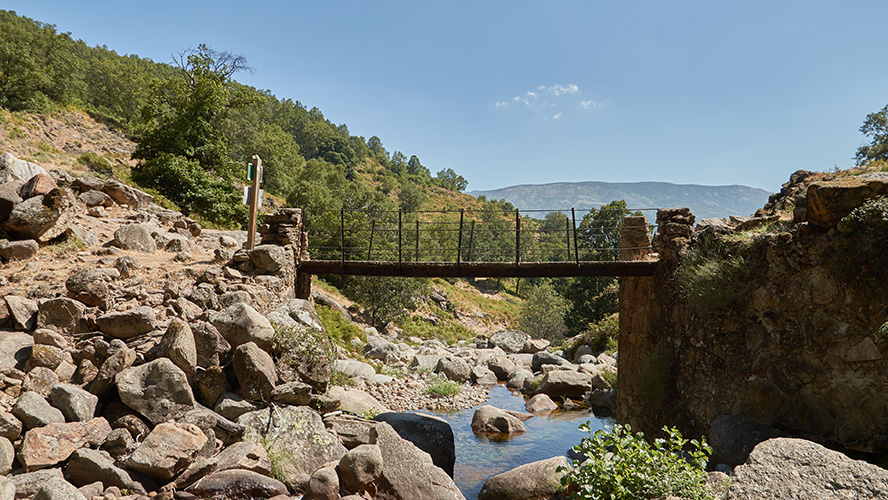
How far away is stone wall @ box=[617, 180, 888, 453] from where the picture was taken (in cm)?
705

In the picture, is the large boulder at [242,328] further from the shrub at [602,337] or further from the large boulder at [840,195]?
the shrub at [602,337]

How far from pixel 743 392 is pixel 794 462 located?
12.9ft

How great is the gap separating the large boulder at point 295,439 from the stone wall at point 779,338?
6889 millimetres

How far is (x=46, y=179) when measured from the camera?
9.91 meters

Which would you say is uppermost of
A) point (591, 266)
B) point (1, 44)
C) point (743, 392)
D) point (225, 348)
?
point (1, 44)

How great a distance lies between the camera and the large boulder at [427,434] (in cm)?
928

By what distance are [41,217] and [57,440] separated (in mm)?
5620

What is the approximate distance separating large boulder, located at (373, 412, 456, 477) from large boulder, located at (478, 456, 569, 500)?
3.17 feet

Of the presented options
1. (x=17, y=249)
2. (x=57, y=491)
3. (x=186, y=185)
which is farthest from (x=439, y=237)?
(x=57, y=491)

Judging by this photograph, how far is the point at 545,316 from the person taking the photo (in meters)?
40.0

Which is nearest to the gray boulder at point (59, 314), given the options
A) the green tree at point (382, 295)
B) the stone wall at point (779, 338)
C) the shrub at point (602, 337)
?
the stone wall at point (779, 338)

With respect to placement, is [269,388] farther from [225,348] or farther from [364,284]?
[364,284]

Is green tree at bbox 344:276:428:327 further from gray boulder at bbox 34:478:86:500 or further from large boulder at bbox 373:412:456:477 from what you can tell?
gray boulder at bbox 34:478:86:500

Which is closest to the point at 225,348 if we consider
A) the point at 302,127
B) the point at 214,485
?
the point at 214,485
